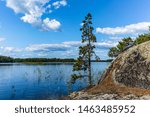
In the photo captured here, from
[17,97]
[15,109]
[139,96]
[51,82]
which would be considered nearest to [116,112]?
[15,109]

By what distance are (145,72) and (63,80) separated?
144ft

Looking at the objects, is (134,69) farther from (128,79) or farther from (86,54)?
(86,54)

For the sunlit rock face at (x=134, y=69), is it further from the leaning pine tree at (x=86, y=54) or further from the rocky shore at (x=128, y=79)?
the leaning pine tree at (x=86, y=54)

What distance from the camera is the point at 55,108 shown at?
39.6 feet

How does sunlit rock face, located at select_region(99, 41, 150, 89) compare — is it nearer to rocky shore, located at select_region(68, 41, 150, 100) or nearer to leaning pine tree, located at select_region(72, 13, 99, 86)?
rocky shore, located at select_region(68, 41, 150, 100)

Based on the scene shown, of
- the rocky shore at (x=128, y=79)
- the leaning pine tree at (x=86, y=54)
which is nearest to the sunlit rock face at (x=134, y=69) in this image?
the rocky shore at (x=128, y=79)

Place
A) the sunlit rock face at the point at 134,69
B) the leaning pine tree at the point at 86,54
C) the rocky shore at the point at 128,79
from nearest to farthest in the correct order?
the rocky shore at the point at 128,79, the sunlit rock face at the point at 134,69, the leaning pine tree at the point at 86,54

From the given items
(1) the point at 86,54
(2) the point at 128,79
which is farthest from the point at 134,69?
(1) the point at 86,54

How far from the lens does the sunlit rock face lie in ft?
62.9

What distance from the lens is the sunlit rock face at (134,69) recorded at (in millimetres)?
19172

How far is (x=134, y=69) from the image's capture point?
19.7 metres

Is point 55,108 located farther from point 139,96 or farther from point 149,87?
point 149,87

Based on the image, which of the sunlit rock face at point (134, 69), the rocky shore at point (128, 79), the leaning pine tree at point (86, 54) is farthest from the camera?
the leaning pine tree at point (86, 54)

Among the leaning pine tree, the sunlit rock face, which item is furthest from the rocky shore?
the leaning pine tree
